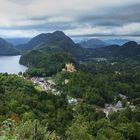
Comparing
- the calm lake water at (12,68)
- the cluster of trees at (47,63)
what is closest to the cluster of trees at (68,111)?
the cluster of trees at (47,63)

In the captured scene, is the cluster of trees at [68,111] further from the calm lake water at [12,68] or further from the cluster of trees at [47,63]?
the calm lake water at [12,68]

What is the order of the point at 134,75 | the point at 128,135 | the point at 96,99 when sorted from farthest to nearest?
the point at 134,75, the point at 96,99, the point at 128,135

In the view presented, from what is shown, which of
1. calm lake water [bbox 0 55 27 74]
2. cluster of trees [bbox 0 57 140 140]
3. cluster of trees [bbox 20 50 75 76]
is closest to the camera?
cluster of trees [bbox 0 57 140 140]

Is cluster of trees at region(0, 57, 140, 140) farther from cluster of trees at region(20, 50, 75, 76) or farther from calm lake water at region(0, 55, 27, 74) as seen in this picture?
calm lake water at region(0, 55, 27, 74)

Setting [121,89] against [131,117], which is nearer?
[131,117]

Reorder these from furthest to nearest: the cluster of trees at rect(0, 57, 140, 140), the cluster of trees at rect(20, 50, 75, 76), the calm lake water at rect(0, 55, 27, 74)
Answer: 1. the calm lake water at rect(0, 55, 27, 74)
2. the cluster of trees at rect(20, 50, 75, 76)
3. the cluster of trees at rect(0, 57, 140, 140)

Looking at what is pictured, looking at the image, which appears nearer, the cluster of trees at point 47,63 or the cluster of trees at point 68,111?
the cluster of trees at point 68,111

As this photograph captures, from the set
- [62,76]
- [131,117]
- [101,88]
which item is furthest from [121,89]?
[131,117]

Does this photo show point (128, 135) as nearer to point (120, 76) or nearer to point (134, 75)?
point (120, 76)

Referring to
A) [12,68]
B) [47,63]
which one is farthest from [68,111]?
[12,68]

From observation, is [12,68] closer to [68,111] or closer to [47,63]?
[47,63]

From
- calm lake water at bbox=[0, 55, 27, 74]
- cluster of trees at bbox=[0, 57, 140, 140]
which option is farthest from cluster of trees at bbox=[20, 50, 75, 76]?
calm lake water at bbox=[0, 55, 27, 74]
